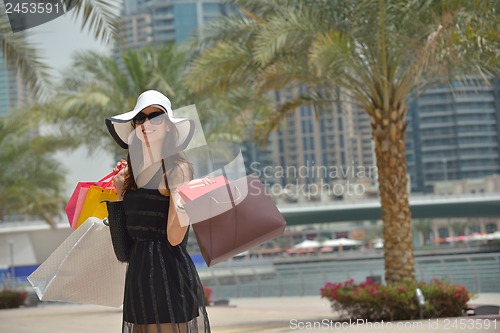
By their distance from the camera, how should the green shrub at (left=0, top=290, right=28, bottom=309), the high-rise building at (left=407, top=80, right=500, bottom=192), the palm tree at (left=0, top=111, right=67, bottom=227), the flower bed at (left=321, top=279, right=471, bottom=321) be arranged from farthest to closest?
the high-rise building at (left=407, top=80, right=500, bottom=192) → the palm tree at (left=0, top=111, right=67, bottom=227) → the green shrub at (left=0, top=290, right=28, bottom=309) → the flower bed at (left=321, top=279, right=471, bottom=321)

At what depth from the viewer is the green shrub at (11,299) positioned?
25266 mm

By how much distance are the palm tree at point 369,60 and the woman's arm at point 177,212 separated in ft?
29.7

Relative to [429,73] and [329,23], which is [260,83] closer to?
[329,23]

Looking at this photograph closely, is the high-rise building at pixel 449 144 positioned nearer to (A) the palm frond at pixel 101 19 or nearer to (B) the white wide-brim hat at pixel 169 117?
(A) the palm frond at pixel 101 19

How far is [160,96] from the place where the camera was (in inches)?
137

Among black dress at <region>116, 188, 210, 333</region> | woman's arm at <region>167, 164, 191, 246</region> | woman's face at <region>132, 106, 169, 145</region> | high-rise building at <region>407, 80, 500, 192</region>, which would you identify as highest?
woman's face at <region>132, 106, 169, 145</region>

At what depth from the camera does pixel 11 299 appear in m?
25.5

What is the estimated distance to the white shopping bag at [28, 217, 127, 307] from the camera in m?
3.65

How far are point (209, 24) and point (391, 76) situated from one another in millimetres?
3679

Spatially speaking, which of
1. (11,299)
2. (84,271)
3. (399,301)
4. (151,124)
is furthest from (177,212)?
(11,299)

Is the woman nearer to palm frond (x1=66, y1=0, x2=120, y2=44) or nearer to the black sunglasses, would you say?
the black sunglasses

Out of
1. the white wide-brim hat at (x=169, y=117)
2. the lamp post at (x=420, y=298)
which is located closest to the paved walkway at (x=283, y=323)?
the lamp post at (x=420, y=298)

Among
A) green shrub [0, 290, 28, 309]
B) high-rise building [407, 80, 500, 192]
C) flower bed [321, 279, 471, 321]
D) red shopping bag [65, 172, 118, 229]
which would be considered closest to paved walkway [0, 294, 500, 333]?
flower bed [321, 279, 471, 321]

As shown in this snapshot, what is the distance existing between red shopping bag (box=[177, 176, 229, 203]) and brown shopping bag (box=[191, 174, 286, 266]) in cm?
2
